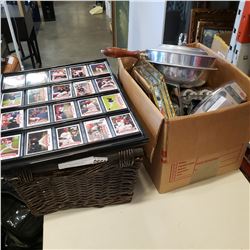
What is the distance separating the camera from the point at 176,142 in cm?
54

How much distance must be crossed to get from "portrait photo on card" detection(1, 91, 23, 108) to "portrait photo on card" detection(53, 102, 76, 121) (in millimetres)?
94

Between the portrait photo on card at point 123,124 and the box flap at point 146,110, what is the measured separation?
43 millimetres

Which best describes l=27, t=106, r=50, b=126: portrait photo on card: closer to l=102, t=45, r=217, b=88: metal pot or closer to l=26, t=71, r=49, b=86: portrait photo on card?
l=26, t=71, r=49, b=86: portrait photo on card

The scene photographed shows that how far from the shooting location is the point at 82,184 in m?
0.54

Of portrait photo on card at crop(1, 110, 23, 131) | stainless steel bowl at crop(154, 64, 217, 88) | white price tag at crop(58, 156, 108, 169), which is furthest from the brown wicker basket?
stainless steel bowl at crop(154, 64, 217, 88)

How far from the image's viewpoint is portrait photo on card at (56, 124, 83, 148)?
49 centimetres

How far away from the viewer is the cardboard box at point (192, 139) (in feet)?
1.75

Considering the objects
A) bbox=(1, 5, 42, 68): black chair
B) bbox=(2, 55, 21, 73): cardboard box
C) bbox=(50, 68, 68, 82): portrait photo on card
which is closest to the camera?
bbox=(50, 68, 68, 82): portrait photo on card

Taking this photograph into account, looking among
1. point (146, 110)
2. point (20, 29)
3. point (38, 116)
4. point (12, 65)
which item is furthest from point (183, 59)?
point (20, 29)

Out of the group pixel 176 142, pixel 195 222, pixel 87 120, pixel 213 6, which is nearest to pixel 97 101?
pixel 87 120

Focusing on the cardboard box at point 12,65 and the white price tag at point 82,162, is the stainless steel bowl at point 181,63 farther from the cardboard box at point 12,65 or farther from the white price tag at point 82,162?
the cardboard box at point 12,65

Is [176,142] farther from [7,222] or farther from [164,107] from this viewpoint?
[7,222]

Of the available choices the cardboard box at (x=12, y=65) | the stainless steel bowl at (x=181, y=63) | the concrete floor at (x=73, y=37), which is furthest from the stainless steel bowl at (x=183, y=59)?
the concrete floor at (x=73, y=37)

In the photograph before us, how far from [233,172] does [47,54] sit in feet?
9.19
